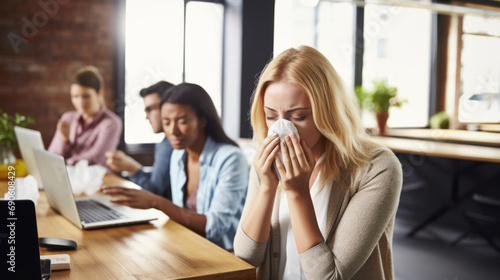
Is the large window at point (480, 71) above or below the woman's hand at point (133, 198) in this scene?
above

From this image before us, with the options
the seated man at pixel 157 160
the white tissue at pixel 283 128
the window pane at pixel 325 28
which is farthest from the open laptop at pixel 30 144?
the window pane at pixel 325 28

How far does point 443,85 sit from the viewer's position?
6.26 m

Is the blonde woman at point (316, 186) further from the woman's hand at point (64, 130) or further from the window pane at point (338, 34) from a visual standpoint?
the window pane at point (338, 34)

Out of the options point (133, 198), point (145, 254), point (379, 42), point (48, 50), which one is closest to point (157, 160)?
point (133, 198)

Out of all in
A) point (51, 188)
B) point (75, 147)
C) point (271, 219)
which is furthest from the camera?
point (75, 147)

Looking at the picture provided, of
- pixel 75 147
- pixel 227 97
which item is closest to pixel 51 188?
pixel 75 147

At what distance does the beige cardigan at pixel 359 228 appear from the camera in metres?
1.22

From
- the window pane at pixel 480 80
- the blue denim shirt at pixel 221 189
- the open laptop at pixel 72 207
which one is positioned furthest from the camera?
the window pane at pixel 480 80

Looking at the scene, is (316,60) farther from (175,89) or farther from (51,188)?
(51,188)

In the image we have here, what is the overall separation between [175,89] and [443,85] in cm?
509

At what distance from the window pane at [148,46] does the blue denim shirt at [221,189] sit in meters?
2.65

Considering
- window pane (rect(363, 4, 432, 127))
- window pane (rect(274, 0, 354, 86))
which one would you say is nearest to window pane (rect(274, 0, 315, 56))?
window pane (rect(274, 0, 354, 86))

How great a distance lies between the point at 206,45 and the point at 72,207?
341 cm

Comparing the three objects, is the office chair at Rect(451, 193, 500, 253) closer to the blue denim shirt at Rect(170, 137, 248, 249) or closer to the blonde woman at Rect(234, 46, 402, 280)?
the blue denim shirt at Rect(170, 137, 248, 249)
